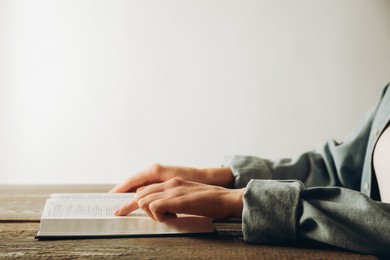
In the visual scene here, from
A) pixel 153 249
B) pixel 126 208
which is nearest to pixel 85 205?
pixel 126 208

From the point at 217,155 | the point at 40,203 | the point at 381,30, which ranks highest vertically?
the point at 381,30

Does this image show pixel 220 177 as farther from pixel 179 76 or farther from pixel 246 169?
pixel 179 76

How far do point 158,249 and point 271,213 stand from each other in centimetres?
14

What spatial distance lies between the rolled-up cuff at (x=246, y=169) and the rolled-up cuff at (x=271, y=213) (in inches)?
11.0

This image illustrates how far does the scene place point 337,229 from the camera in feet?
1.95

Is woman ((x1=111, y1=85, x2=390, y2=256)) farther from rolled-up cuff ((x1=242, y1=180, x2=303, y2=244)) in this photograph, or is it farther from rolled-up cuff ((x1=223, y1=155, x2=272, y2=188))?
rolled-up cuff ((x1=223, y1=155, x2=272, y2=188))

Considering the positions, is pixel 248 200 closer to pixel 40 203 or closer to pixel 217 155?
pixel 40 203

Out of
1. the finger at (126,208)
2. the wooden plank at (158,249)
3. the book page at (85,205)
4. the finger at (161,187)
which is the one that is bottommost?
the wooden plank at (158,249)

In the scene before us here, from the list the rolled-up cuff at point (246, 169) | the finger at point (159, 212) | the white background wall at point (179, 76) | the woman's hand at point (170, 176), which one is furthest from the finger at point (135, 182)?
the white background wall at point (179, 76)

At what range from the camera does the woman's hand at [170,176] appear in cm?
90

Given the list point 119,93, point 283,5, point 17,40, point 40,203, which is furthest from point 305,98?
point 40,203

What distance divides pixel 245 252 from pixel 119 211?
18cm

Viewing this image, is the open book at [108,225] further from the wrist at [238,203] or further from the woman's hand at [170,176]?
the woman's hand at [170,176]

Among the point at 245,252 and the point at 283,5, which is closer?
the point at 245,252
